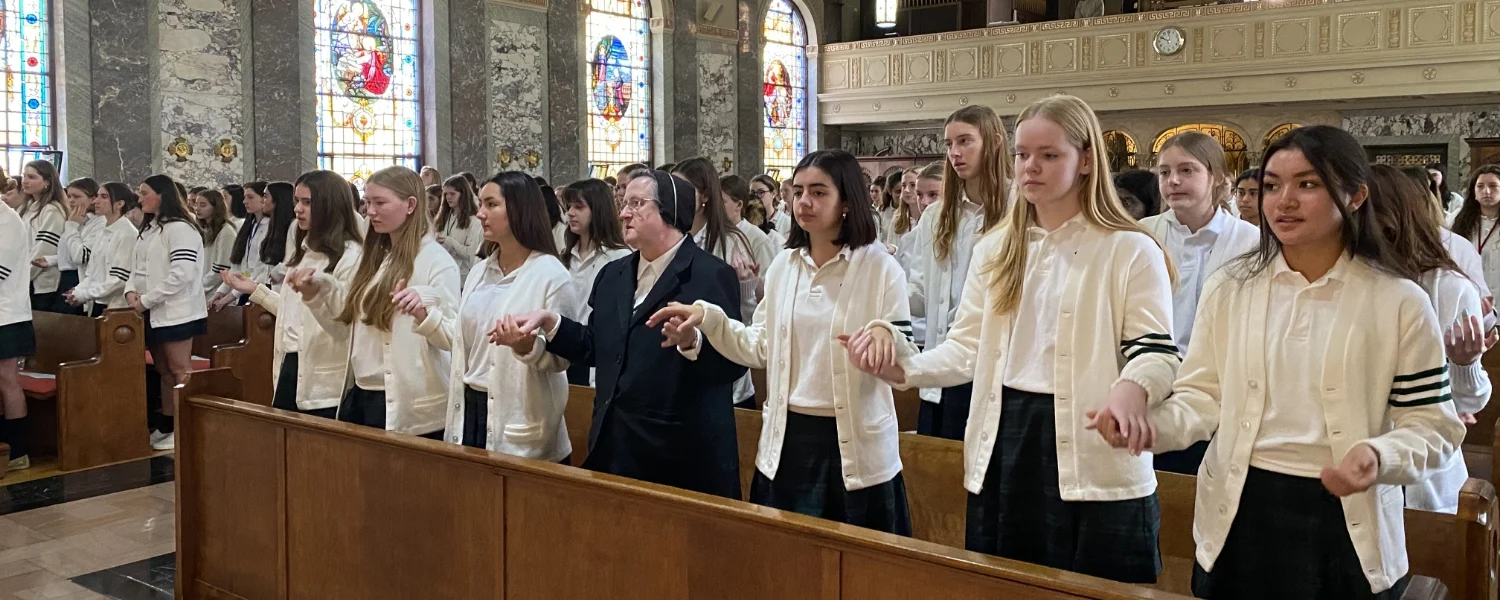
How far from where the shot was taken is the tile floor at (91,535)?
4.75 meters

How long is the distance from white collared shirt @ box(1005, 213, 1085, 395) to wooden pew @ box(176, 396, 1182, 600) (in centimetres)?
42

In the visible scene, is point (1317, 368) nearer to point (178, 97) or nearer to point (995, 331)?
point (995, 331)

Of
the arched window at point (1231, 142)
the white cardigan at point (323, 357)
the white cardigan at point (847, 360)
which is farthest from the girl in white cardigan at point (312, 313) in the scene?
the arched window at point (1231, 142)

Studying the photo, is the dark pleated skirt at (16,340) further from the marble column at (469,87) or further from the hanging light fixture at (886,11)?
the hanging light fixture at (886,11)

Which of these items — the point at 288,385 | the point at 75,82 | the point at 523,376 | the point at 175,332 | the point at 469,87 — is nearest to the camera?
the point at 523,376

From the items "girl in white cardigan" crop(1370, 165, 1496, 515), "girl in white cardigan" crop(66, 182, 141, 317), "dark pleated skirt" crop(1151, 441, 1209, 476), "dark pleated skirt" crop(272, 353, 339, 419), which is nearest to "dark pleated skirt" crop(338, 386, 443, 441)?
"dark pleated skirt" crop(272, 353, 339, 419)

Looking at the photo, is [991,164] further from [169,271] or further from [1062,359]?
[169,271]

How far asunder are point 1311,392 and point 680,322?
5.08 ft

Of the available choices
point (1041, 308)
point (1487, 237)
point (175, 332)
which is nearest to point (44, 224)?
point (175, 332)

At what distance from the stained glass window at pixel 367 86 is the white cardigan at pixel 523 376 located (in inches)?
424

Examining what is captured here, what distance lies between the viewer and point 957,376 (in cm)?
271

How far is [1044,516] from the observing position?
8.14 ft

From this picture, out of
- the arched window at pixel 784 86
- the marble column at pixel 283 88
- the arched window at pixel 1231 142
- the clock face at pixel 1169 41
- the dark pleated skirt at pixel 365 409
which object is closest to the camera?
the dark pleated skirt at pixel 365 409

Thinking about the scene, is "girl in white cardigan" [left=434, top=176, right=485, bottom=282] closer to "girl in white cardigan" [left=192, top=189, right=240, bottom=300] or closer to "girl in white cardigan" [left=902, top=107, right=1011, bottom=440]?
"girl in white cardigan" [left=192, top=189, right=240, bottom=300]
